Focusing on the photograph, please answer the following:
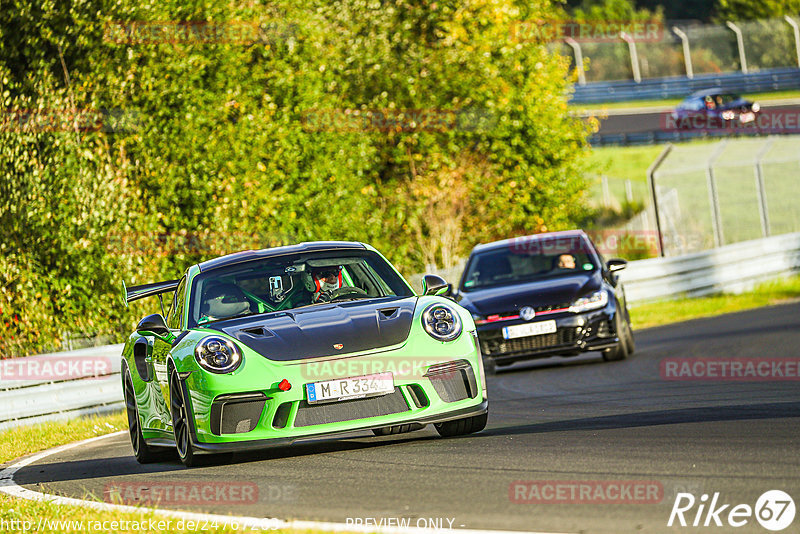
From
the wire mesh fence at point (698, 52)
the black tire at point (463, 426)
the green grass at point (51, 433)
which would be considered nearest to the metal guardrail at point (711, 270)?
the green grass at point (51, 433)

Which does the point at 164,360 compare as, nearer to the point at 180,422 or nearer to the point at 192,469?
the point at 180,422

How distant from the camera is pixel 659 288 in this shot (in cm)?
2358

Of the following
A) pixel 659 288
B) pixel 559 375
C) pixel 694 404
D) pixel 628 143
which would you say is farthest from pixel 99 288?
pixel 628 143

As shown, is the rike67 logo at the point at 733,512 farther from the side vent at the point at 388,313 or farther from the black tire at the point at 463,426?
the black tire at the point at 463,426

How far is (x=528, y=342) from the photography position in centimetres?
1422

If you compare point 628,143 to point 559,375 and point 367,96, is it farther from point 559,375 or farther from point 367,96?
point 559,375

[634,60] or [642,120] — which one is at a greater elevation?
[634,60]

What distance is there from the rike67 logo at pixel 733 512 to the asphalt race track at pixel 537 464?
4 cm

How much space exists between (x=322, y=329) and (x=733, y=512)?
313 centimetres

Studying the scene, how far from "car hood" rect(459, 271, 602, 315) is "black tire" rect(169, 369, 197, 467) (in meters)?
6.65

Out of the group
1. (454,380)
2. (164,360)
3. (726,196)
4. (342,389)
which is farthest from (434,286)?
(726,196)

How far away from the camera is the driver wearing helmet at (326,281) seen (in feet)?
28.7

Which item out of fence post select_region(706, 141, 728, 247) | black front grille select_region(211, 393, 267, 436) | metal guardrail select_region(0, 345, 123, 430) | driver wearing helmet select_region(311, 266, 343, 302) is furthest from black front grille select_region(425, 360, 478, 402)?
fence post select_region(706, 141, 728, 247)

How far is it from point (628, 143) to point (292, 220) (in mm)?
26731
